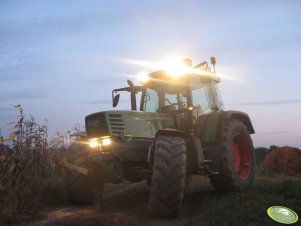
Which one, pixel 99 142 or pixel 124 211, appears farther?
pixel 99 142

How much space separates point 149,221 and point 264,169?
24.1ft

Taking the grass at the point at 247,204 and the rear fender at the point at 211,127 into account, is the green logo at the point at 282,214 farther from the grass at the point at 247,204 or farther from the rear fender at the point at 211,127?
the rear fender at the point at 211,127

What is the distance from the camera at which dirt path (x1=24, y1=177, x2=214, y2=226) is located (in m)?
5.99

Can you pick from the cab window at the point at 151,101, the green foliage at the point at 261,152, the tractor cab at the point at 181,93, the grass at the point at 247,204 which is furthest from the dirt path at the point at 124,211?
the green foliage at the point at 261,152

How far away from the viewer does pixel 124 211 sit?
6938 mm

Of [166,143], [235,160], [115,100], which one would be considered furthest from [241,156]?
[166,143]

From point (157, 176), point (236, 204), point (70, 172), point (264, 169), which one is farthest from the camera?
point (264, 169)

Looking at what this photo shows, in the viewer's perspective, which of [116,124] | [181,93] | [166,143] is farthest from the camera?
[181,93]

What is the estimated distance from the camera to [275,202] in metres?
6.57

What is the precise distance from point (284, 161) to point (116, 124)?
22.7 feet

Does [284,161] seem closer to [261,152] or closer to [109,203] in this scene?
[261,152]

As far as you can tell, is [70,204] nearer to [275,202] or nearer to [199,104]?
[199,104]

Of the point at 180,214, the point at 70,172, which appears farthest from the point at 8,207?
the point at 180,214

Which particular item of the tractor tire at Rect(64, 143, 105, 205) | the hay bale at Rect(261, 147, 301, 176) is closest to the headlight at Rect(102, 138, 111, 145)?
the tractor tire at Rect(64, 143, 105, 205)
